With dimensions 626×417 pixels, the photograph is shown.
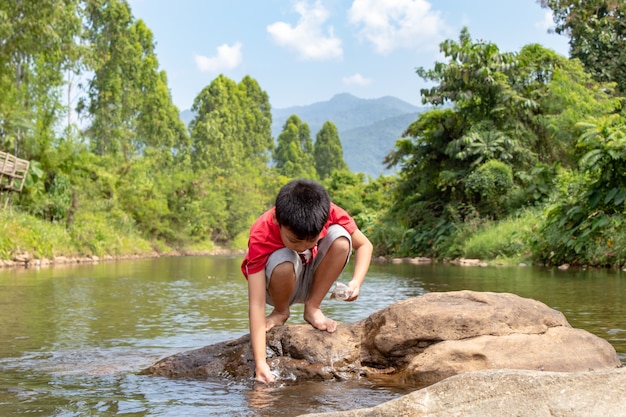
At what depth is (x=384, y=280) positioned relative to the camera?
489 inches

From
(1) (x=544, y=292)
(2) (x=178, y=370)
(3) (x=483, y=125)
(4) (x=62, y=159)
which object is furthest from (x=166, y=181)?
(2) (x=178, y=370)

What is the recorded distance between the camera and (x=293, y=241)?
3.57 metres

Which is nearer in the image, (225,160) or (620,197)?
(620,197)

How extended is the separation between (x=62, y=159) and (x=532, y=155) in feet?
52.4

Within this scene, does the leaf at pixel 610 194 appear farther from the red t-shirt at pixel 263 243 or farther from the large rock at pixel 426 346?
the red t-shirt at pixel 263 243

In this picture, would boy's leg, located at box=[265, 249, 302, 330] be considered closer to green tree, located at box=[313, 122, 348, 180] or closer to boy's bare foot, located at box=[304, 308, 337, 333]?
boy's bare foot, located at box=[304, 308, 337, 333]

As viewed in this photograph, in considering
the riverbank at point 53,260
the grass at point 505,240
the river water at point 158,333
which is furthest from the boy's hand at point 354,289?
the riverbank at point 53,260

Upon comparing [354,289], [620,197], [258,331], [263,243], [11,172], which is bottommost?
[258,331]

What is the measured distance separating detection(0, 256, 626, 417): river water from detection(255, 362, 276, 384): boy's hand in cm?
5

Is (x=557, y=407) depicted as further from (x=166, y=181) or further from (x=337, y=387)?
(x=166, y=181)

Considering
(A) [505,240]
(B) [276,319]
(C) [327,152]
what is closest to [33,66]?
(A) [505,240]

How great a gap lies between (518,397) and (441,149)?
21115mm

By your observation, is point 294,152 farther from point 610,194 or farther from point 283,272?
point 283,272

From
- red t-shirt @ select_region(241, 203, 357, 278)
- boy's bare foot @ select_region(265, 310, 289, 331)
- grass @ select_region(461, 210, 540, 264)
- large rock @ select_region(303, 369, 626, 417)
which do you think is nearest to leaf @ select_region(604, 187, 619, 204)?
grass @ select_region(461, 210, 540, 264)
